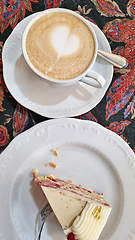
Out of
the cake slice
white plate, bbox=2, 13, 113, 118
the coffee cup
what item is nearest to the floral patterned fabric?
white plate, bbox=2, 13, 113, 118

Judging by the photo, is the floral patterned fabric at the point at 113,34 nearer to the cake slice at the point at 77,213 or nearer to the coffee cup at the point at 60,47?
the coffee cup at the point at 60,47

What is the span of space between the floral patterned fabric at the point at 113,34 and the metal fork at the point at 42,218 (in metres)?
0.40

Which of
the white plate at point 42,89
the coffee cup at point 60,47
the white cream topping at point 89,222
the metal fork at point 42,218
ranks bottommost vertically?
the metal fork at point 42,218

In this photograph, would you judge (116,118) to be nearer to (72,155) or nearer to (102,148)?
(102,148)

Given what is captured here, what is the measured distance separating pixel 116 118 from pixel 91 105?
0.17 m

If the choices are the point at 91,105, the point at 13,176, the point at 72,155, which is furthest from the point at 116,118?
the point at 13,176

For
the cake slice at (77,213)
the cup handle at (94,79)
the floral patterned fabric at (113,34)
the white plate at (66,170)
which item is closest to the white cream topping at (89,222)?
the cake slice at (77,213)

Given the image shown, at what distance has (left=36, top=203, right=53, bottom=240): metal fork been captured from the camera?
889 mm

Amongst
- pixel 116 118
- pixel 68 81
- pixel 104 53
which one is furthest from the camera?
pixel 116 118

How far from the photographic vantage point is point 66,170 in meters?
0.94

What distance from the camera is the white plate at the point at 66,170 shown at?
2.84 feet

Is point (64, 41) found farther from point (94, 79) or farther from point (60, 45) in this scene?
point (94, 79)

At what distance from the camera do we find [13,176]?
87cm

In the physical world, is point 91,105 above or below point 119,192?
above
